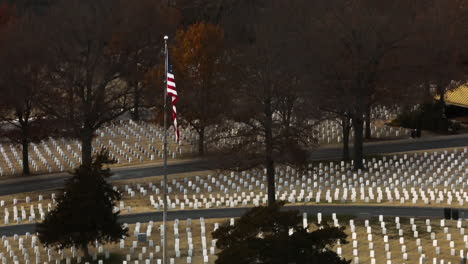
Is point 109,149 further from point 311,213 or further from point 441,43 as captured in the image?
point 311,213

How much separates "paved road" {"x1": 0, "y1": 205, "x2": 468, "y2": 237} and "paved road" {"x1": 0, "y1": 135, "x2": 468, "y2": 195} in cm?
649

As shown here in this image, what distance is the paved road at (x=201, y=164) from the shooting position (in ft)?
199

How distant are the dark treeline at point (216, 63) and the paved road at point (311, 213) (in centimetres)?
368

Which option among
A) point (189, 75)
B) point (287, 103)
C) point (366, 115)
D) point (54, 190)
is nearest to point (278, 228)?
point (287, 103)

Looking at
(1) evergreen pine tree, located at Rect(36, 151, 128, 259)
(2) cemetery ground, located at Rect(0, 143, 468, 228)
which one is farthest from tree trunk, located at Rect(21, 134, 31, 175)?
(1) evergreen pine tree, located at Rect(36, 151, 128, 259)

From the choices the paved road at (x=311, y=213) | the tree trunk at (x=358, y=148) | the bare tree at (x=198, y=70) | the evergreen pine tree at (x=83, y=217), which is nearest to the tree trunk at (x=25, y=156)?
the bare tree at (x=198, y=70)

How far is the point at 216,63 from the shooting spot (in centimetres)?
7000

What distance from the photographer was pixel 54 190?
5822cm

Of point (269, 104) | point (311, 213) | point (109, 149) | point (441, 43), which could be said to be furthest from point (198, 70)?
point (311, 213)

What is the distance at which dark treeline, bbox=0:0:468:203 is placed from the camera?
2160 inches

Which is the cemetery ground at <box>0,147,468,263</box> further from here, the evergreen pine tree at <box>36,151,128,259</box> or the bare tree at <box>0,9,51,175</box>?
the bare tree at <box>0,9,51,175</box>

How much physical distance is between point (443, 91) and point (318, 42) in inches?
651

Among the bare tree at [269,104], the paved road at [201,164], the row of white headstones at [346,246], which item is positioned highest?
the bare tree at [269,104]

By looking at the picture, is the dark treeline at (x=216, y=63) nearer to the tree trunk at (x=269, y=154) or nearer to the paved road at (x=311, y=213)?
the tree trunk at (x=269, y=154)
